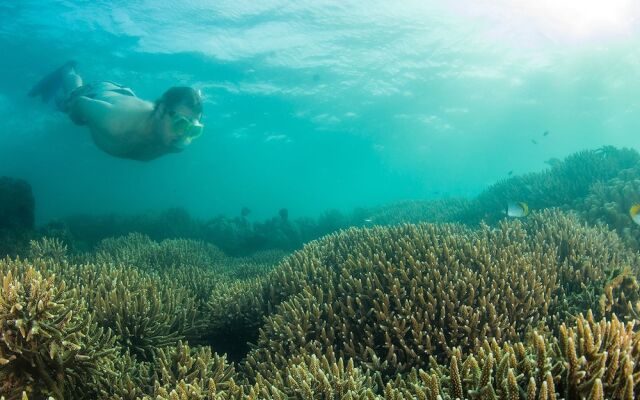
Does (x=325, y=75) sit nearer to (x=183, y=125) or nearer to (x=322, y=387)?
(x=183, y=125)

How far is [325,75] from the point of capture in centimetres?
3128

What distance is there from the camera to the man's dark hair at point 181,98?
1001cm

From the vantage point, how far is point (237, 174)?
3184 inches

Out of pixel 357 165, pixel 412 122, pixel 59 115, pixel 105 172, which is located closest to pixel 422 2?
pixel 412 122

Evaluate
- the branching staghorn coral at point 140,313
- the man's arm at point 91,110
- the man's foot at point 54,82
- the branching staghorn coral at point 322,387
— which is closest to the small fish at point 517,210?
the branching staghorn coral at point 322,387

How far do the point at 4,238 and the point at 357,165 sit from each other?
239 ft

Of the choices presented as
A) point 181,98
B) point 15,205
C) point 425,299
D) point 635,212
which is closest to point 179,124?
point 181,98

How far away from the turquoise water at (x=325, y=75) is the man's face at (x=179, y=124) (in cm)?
1217

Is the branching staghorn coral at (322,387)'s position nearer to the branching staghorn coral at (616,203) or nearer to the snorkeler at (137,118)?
the branching staghorn coral at (616,203)

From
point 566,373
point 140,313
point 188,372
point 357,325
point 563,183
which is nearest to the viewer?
point 566,373

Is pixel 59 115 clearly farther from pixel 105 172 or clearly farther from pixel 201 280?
pixel 201 280

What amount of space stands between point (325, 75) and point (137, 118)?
22.7 m

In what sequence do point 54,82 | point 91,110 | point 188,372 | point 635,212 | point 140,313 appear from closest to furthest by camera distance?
point 188,372, point 140,313, point 635,212, point 91,110, point 54,82

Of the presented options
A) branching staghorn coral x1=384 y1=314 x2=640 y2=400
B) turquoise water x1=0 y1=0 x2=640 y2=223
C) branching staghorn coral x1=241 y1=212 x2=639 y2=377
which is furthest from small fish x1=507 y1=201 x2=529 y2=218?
turquoise water x1=0 y1=0 x2=640 y2=223
